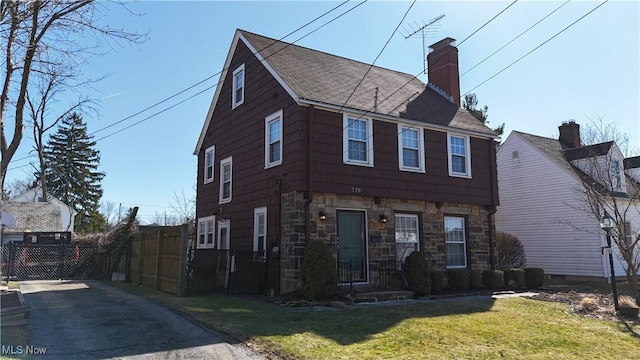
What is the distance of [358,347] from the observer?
6898 millimetres

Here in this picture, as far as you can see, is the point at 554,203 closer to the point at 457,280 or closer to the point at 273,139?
the point at 457,280

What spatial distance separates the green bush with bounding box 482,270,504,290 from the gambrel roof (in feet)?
16.0

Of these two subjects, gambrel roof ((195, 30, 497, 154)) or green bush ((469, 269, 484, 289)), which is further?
green bush ((469, 269, 484, 289))

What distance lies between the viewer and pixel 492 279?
14.7 meters

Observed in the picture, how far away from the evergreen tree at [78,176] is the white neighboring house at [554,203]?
37.3m

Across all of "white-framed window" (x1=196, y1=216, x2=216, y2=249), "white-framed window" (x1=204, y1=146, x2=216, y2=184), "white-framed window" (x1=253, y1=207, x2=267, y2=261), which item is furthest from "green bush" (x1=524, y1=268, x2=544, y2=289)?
"white-framed window" (x1=204, y1=146, x2=216, y2=184)

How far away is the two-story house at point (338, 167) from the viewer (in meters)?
12.8

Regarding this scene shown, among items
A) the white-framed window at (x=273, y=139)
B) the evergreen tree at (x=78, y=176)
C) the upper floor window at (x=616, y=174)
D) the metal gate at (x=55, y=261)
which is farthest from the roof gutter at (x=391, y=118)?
the evergreen tree at (x=78, y=176)

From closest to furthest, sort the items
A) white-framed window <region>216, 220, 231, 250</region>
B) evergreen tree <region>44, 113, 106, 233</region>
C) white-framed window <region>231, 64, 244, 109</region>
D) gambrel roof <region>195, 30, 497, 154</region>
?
gambrel roof <region>195, 30, 497, 154</region> < white-framed window <region>216, 220, 231, 250</region> < white-framed window <region>231, 64, 244, 109</region> < evergreen tree <region>44, 113, 106, 233</region>

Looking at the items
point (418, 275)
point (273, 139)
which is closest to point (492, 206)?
point (418, 275)

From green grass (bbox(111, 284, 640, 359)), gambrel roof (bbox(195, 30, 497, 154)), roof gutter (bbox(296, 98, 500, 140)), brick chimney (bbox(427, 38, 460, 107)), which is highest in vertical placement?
brick chimney (bbox(427, 38, 460, 107))

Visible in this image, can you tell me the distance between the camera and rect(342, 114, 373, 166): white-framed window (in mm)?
13438

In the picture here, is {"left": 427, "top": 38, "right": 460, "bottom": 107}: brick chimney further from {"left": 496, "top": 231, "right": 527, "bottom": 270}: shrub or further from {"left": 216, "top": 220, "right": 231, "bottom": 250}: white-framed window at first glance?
{"left": 216, "top": 220, "right": 231, "bottom": 250}: white-framed window

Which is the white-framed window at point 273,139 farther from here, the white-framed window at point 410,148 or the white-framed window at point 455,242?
the white-framed window at point 455,242
